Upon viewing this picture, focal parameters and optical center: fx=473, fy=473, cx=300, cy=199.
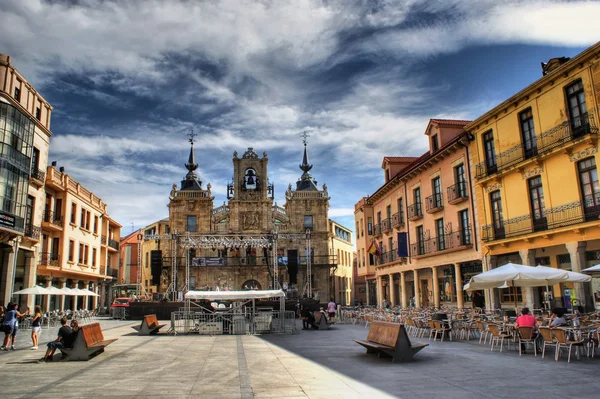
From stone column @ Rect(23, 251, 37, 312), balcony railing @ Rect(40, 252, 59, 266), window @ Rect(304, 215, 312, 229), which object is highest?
window @ Rect(304, 215, 312, 229)

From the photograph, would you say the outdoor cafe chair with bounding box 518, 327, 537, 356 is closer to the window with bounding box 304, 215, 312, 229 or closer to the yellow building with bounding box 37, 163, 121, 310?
the yellow building with bounding box 37, 163, 121, 310

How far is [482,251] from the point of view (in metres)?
22.5

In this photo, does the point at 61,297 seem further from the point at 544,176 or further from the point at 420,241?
the point at 544,176

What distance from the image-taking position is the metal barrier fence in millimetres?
20516

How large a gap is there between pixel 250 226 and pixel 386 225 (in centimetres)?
2055

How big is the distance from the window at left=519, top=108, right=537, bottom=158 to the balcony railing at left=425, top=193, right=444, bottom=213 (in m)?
6.68

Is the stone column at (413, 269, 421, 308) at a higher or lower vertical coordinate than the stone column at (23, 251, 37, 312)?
lower

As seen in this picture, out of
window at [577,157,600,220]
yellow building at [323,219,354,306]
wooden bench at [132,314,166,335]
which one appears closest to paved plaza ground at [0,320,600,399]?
wooden bench at [132,314,166,335]

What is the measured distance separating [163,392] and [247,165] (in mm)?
45184

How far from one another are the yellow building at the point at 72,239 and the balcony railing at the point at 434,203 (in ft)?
80.1

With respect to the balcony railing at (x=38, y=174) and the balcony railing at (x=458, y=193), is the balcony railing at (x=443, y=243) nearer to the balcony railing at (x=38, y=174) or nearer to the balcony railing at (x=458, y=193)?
the balcony railing at (x=458, y=193)

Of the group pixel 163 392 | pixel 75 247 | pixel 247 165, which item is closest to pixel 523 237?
pixel 163 392

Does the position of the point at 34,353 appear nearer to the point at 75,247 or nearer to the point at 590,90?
the point at 590,90

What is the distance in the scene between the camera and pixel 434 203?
26.6 m
